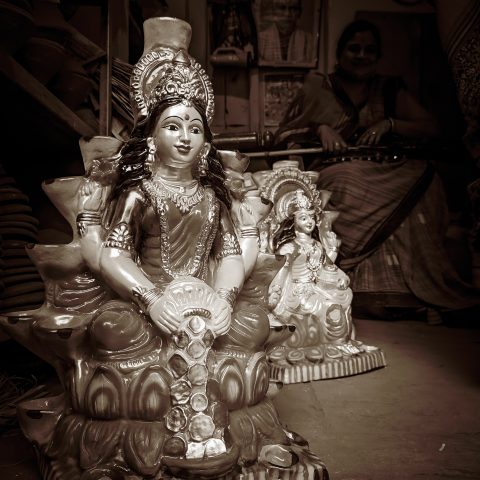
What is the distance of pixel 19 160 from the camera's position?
283cm

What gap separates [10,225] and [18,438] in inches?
31.9

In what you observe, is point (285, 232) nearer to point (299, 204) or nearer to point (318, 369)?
point (299, 204)

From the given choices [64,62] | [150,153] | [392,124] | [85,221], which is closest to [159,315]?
[85,221]

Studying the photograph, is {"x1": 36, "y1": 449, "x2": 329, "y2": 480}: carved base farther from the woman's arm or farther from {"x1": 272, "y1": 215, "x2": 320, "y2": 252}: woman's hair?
the woman's arm

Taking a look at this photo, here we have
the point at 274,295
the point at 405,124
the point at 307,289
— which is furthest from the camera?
the point at 405,124

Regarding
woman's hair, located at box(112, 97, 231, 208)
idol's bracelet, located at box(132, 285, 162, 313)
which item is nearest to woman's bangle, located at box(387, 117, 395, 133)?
woman's hair, located at box(112, 97, 231, 208)

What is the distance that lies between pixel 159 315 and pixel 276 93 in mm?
3705

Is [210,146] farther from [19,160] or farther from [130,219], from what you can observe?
[19,160]

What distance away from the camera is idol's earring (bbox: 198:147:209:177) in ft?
5.24

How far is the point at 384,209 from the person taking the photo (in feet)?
12.3

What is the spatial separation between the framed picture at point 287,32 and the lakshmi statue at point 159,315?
10.4 ft

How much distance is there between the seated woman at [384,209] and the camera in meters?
3.69

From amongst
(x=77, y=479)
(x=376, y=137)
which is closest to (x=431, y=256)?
(x=376, y=137)

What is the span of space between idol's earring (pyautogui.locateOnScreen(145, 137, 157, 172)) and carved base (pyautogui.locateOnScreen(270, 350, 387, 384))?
111cm
